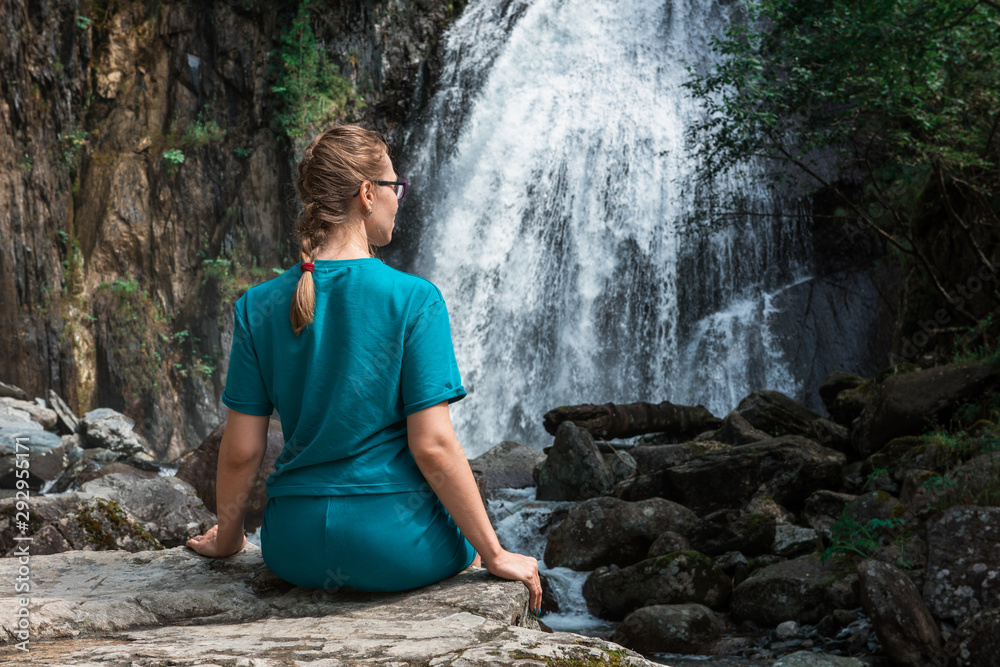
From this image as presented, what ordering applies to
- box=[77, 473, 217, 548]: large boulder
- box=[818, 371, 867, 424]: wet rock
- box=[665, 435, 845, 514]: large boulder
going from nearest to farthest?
box=[77, 473, 217, 548]: large boulder → box=[665, 435, 845, 514]: large boulder → box=[818, 371, 867, 424]: wet rock

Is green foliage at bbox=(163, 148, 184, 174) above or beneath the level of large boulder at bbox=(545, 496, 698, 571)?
above

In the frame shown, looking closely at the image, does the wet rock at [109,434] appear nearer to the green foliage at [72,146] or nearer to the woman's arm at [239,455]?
the green foliage at [72,146]

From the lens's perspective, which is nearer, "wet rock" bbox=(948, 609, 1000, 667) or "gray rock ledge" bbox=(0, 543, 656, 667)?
"gray rock ledge" bbox=(0, 543, 656, 667)

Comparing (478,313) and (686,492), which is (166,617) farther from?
(478,313)

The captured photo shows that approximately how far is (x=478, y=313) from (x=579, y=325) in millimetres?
1946

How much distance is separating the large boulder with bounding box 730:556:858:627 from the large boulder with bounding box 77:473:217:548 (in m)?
3.99

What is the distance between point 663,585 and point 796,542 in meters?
1.27

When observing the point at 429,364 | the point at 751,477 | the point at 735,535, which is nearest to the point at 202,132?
the point at 751,477

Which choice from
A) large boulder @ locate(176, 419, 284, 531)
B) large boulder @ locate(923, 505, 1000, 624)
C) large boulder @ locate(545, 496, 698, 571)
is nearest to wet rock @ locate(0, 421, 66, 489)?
large boulder @ locate(176, 419, 284, 531)

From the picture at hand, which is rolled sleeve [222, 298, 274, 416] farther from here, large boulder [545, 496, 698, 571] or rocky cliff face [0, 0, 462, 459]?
rocky cliff face [0, 0, 462, 459]

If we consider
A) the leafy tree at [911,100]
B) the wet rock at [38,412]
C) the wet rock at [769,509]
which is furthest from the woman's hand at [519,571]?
the wet rock at [38,412]

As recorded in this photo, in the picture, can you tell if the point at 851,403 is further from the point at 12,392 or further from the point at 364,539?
the point at 12,392

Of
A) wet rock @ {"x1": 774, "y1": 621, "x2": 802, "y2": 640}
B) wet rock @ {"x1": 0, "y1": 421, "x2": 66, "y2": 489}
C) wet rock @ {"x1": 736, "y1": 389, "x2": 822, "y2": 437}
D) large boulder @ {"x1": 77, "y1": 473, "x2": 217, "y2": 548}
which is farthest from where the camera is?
wet rock @ {"x1": 0, "y1": 421, "x2": 66, "y2": 489}

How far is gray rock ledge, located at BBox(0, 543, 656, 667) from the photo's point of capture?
155 centimetres
